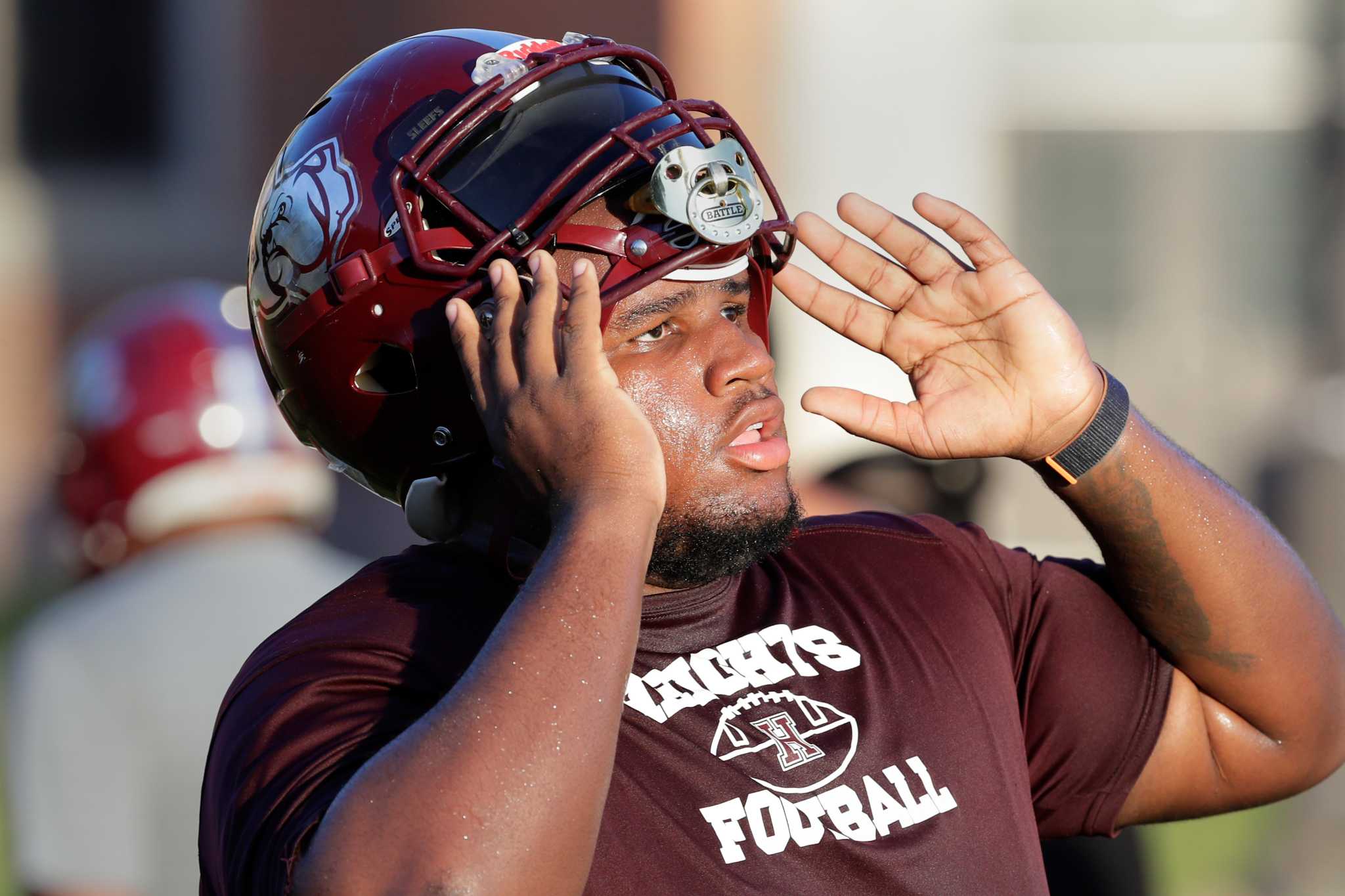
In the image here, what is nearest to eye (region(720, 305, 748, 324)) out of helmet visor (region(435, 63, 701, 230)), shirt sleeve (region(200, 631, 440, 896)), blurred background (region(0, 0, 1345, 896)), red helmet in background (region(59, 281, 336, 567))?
helmet visor (region(435, 63, 701, 230))

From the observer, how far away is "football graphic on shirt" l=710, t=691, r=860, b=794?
2121 mm

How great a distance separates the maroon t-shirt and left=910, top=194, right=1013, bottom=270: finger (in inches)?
17.6

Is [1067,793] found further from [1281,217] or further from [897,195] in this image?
[1281,217]

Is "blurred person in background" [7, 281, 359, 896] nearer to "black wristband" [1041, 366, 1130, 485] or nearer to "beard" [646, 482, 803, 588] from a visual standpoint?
"beard" [646, 482, 803, 588]

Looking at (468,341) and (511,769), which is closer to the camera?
(511,769)

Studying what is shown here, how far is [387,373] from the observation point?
7.88ft

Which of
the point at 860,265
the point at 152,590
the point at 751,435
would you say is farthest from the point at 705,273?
the point at 152,590

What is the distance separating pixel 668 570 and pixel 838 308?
2.13ft

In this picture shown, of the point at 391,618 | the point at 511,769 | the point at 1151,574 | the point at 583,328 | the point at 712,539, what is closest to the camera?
the point at 511,769

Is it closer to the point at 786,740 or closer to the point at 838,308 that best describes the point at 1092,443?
Answer: the point at 838,308

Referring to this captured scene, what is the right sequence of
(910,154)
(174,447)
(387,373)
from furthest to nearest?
(910,154) → (174,447) → (387,373)

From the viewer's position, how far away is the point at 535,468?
1975mm

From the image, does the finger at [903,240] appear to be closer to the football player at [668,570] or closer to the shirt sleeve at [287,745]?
the football player at [668,570]

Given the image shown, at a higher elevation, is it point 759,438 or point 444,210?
point 444,210
